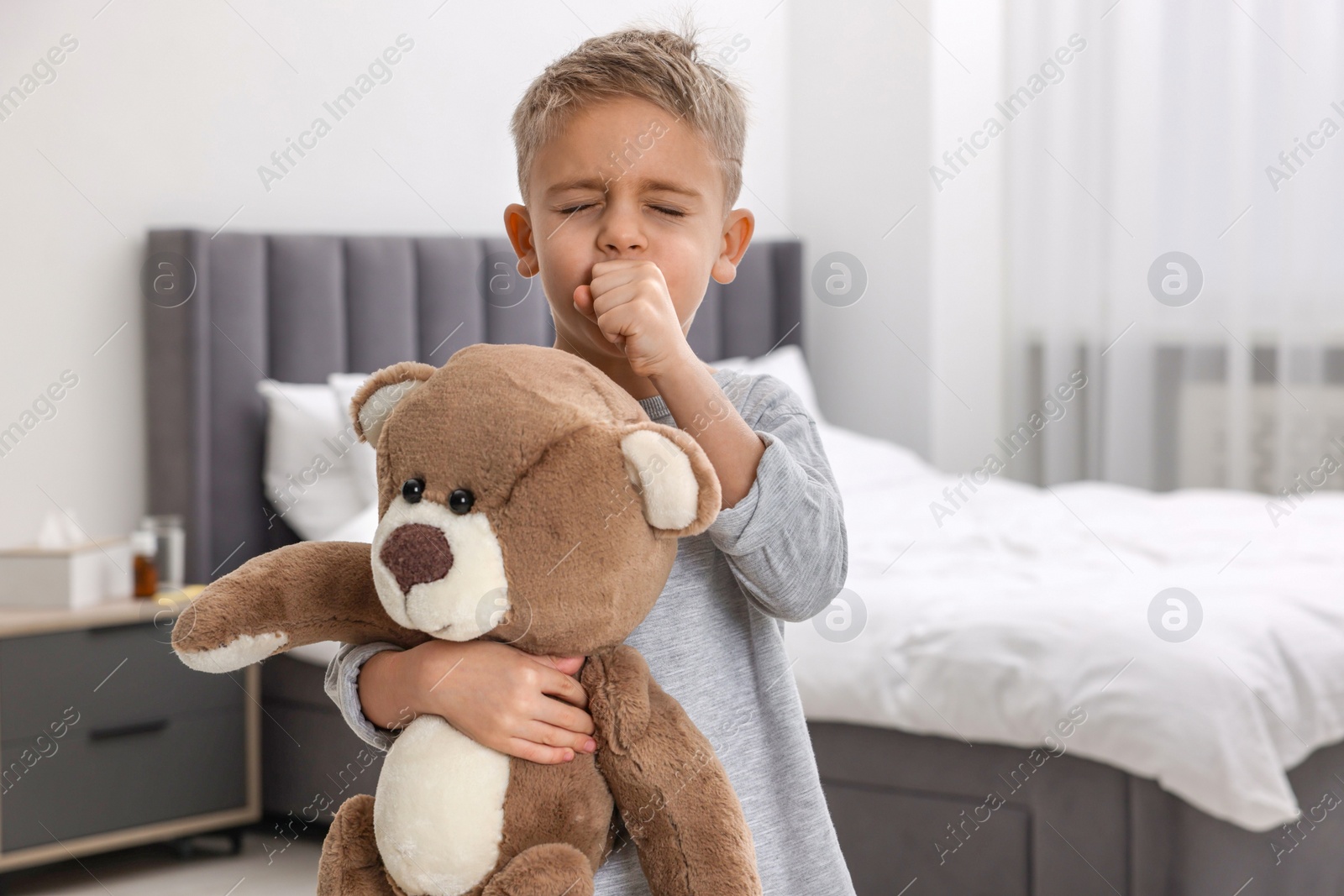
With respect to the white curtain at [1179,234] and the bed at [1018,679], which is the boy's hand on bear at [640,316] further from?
the white curtain at [1179,234]

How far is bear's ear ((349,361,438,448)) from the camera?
2.24 feet

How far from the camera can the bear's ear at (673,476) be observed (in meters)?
0.60

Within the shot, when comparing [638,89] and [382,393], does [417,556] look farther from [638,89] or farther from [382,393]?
[638,89]

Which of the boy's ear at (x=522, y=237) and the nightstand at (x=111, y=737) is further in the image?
the nightstand at (x=111, y=737)

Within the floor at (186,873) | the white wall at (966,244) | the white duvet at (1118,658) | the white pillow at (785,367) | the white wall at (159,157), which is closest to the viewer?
the white duvet at (1118,658)

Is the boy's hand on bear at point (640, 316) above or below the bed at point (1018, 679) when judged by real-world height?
above

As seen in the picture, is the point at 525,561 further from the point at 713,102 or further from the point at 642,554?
the point at 713,102

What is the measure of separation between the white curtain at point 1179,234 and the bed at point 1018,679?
2.81 feet

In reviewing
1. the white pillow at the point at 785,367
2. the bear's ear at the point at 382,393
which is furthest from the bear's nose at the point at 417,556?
the white pillow at the point at 785,367

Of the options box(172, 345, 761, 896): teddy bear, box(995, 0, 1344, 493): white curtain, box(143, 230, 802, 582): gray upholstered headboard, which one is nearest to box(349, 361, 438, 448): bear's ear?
box(172, 345, 761, 896): teddy bear

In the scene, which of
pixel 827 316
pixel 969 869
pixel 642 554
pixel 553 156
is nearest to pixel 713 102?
pixel 553 156

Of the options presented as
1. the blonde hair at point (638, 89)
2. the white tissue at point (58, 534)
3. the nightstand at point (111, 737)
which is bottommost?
the nightstand at point (111, 737)

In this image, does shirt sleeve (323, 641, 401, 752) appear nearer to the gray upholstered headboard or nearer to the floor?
the floor

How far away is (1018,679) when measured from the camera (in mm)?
1621
